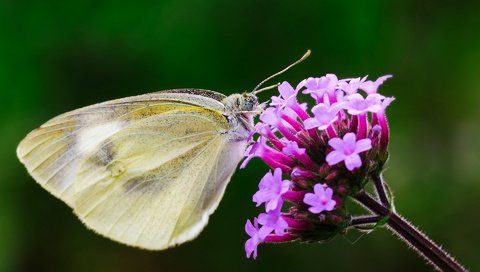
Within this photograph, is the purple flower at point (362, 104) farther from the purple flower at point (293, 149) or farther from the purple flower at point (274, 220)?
the purple flower at point (274, 220)

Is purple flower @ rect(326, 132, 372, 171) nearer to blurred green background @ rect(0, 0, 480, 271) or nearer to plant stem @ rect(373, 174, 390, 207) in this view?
plant stem @ rect(373, 174, 390, 207)

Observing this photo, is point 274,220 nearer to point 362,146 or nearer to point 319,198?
point 319,198

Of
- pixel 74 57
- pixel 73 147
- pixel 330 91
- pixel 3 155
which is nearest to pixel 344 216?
pixel 330 91

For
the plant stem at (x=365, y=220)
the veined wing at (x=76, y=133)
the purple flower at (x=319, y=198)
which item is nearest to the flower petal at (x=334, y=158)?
the purple flower at (x=319, y=198)

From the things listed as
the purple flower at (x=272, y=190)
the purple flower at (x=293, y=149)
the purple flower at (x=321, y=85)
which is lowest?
the purple flower at (x=272, y=190)

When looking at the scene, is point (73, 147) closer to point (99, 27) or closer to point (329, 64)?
point (99, 27)

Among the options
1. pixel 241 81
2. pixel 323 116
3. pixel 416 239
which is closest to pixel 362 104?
pixel 323 116

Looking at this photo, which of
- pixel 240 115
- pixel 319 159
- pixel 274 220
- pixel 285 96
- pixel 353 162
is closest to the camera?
pixel 353 162
